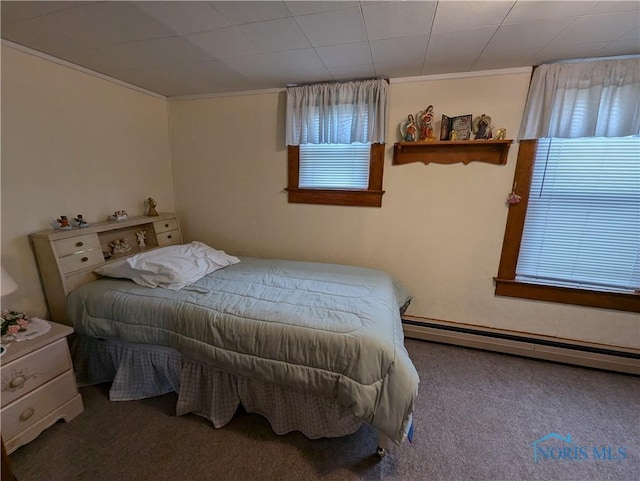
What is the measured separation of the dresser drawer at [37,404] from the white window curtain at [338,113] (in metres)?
2.18

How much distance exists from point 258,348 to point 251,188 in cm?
167

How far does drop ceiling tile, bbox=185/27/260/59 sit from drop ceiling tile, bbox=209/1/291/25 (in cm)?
→ 12

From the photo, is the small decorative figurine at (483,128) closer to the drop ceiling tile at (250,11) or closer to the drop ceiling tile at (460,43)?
the drop ceiling tile at (460,43)

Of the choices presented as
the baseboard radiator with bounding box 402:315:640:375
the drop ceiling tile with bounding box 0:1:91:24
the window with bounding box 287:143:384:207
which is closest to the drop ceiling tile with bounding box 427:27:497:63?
the window with bounding box 287:143:384:207

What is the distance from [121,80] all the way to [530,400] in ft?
12.5

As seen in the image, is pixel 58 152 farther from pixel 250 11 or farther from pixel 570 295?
pixel 570 295

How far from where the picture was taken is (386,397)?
129cm

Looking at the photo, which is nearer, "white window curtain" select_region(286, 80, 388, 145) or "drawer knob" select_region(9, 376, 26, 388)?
"drawer knob" select_region(9, 376, 26, 388)

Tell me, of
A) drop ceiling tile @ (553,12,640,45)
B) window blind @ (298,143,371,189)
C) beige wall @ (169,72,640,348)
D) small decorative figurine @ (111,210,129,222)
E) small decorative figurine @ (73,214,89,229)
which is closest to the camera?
drop ceiling tile @ (553,12,640,45)

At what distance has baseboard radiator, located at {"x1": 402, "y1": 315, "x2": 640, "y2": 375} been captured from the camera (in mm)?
2078

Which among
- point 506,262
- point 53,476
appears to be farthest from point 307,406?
point 506,262

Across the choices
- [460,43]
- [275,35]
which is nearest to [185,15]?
[275,35]

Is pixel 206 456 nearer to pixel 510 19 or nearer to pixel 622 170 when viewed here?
pixel 510 19
